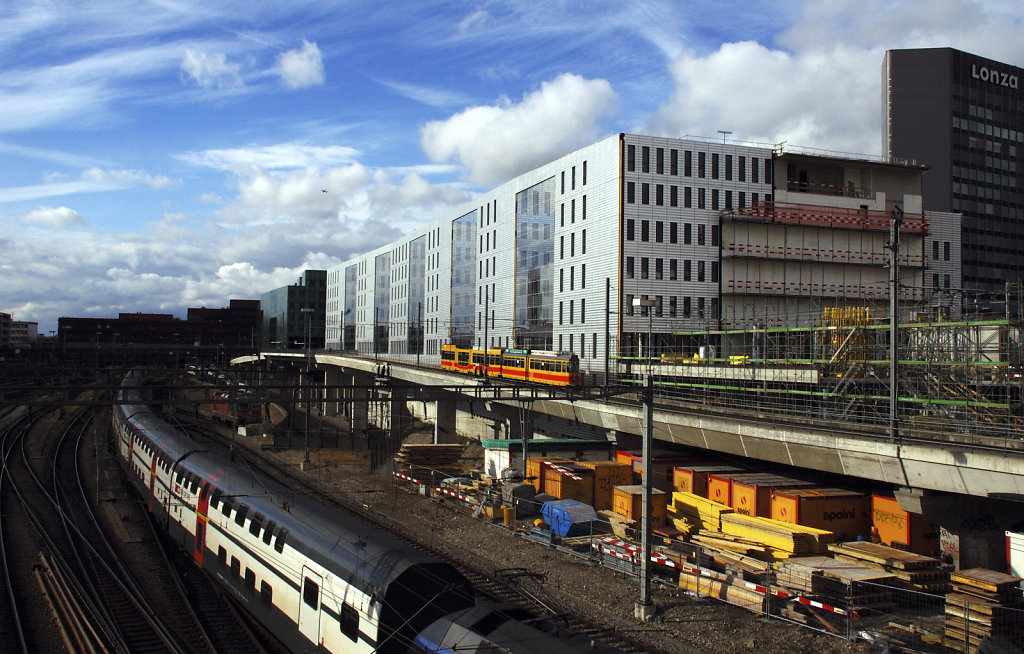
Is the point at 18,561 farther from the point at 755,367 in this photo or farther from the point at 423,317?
the point at 423,317

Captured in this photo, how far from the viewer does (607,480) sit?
29656mm

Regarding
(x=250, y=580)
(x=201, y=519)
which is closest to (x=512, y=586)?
(x=250, y=580)

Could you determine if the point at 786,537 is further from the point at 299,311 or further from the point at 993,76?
the point at 299,311

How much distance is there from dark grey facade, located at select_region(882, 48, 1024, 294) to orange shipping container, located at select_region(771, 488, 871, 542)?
10184 centimetres

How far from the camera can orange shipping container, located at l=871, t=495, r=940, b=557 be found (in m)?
20.8

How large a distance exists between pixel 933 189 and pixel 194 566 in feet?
385

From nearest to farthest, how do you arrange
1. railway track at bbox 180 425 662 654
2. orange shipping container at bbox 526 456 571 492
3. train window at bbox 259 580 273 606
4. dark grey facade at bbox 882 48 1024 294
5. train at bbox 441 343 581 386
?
train window at bbox 259 580 273 606 < railway track at bbox 180 425 662 654 < orange shipping container at bbox 526 456 571 492 < train at bbox 441 343 581 386 < dark grey facade at bbox 882 48 1024 294

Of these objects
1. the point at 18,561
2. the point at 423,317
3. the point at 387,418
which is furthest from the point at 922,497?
the point at 423,317

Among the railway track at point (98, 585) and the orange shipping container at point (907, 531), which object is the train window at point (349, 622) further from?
the orange shipping container at point (907, 531)

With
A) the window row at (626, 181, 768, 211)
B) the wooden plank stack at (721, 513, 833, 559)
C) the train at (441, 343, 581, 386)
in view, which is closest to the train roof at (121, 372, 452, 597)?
the wooden plank stack at (721, 513, 833, 559)

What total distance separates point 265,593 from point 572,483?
15.8 meters

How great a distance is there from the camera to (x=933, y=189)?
4215 inches

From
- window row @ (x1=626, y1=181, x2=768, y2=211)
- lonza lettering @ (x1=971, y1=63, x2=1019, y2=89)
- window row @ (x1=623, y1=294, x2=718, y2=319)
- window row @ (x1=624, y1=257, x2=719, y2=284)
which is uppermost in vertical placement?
lonza lettering @ (x1=971, y1=63, x2=1019, y2=89)

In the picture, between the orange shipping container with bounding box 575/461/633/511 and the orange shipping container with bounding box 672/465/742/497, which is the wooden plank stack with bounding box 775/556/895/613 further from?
the orange shipping container with bounding box 575/461/633/511
